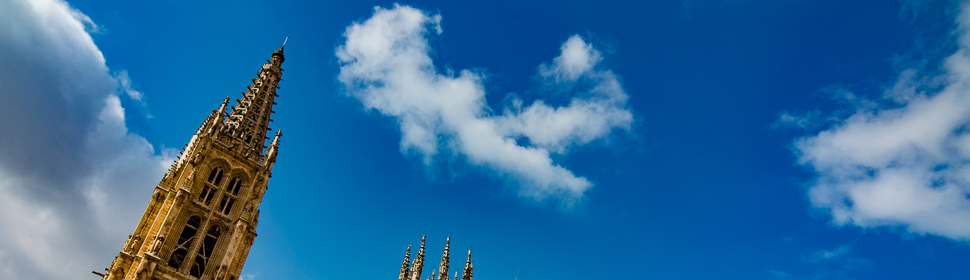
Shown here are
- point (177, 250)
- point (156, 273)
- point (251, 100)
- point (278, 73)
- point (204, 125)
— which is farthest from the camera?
point (278, 73)

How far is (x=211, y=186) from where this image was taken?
181ft

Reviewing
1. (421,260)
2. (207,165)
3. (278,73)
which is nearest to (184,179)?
(207,165)

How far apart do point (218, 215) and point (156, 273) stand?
813cm

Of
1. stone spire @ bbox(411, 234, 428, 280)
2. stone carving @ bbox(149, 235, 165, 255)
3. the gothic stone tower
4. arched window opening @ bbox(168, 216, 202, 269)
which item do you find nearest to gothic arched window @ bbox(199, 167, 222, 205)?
the gothic stone tower

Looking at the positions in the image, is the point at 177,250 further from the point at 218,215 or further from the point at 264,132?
the point at 264,132

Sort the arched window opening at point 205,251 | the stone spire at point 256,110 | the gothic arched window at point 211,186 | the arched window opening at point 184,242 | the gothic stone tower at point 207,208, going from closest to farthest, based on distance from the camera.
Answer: the gothic stone tower at point 207,208
the arched window opening at point 184,242
the arched window opening at point 205,251
the gothic arched window at point 211,186
the stone spire at point 256,110

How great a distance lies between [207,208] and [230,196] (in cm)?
307

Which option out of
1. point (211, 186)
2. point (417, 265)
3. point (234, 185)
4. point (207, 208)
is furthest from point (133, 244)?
point (417, 265)

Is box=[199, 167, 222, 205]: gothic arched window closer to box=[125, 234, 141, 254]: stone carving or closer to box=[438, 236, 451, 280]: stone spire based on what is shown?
box=[125, 234, 141, 254]: stone carving

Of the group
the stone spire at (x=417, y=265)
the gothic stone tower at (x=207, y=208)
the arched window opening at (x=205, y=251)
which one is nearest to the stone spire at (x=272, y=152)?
the gothic stone tower at (x=207, y=208)

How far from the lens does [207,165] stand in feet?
182

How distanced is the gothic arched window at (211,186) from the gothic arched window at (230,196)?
106cm

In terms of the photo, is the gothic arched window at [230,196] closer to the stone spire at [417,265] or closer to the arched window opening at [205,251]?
the arched window opening at [205,251]

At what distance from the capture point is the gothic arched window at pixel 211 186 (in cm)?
5419
